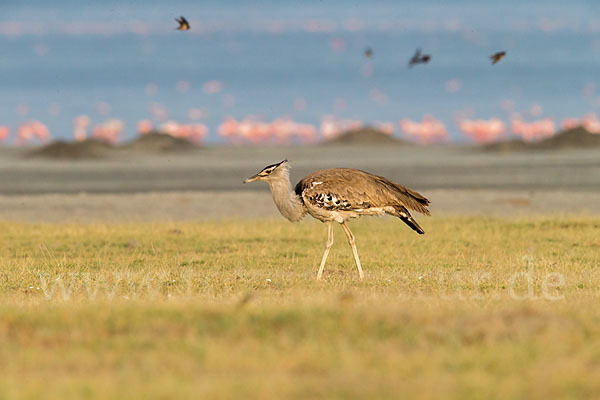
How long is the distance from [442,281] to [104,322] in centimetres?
591

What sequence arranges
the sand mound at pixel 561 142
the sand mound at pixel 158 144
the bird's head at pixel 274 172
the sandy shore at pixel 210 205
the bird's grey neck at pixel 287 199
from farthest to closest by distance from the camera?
the sand mound at pixel 158 144 → the sand mound at pixel 561 142 → the sandy shore at pixel 210 205 → the bird's head at pixel 274 172 → the bird's grey neck at pixel 287 199

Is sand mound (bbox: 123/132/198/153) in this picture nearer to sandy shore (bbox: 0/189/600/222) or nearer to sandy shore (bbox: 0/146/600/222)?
sandy shore (bbox: 0/146/600/222)

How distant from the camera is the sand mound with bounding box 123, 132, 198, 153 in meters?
66.6

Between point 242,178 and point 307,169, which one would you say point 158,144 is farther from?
point 242,178

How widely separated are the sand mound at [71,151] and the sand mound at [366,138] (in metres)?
19.3

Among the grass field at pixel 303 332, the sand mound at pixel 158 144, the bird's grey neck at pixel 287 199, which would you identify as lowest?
the grass field at pixel 303 332

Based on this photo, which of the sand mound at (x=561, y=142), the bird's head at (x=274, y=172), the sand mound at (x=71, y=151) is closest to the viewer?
the bird's head at (x=274, y=172)

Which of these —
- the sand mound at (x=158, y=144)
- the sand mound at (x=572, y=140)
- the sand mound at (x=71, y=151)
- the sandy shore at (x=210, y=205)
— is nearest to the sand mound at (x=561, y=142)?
the sand mound at (x=572, y=140)

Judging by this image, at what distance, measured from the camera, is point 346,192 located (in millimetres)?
14023

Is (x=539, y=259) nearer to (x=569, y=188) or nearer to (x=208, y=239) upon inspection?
(x=208, y=239)

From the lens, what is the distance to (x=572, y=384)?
6816 millimetres

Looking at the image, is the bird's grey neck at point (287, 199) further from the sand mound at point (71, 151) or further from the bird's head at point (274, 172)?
the sand mound at point (71, 151)

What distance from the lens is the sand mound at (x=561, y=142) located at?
6216 cm

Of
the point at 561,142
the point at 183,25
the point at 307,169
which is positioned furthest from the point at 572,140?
the point at 183,25
